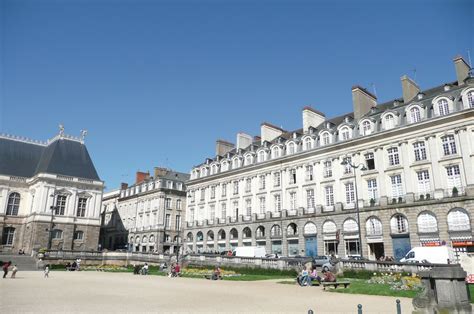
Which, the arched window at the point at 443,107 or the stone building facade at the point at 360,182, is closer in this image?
the stone building facade at the point at 360,182

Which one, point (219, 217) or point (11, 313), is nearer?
point (11, 313)

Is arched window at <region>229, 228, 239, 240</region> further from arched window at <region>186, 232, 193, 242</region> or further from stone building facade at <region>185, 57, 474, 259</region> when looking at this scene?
arched window at <region>186, 232, 193, 242</region>

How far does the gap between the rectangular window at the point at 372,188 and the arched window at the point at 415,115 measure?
6.95m

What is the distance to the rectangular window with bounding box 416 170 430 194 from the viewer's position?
113 ft

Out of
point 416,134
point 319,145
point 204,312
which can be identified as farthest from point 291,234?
point 204,312

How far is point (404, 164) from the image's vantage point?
1414 inches

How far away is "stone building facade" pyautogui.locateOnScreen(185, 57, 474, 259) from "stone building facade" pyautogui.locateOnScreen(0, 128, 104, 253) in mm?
17355

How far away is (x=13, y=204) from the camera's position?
55062mm

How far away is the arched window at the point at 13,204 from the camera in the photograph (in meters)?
54.6

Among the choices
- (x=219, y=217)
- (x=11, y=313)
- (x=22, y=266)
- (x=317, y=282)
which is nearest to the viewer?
(x=11, y=313)

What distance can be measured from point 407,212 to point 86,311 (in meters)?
31.1

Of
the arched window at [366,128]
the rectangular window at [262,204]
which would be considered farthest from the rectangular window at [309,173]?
the arched window at [366,128]

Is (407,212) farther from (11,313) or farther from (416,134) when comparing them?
(11,313)

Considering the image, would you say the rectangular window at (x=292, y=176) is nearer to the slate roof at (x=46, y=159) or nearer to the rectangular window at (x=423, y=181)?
the rectangular window at (x=423, y=181)
